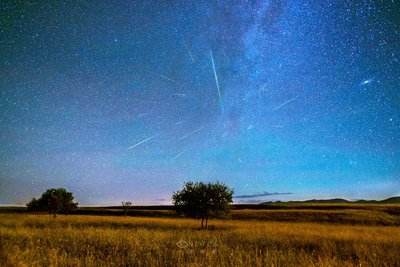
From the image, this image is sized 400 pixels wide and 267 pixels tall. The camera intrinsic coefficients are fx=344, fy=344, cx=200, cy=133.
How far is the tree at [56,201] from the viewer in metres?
63.6

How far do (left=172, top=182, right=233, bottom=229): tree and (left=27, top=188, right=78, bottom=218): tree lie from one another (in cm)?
3214

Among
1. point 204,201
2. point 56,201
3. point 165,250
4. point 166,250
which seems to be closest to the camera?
point 166,250

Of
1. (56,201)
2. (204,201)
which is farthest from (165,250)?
(56,201)

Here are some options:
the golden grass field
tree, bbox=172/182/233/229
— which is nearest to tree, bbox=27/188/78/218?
tree, bbox=172/182/233/229

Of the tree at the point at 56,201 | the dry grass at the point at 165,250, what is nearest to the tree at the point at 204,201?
the dry grass at the point at 165,250

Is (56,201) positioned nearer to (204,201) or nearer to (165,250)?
(204,201)

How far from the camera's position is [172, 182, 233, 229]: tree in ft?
132

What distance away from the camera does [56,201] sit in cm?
6350

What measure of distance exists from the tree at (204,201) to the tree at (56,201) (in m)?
32.1

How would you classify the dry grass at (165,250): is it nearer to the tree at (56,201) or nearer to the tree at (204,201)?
the tree at (204,201)

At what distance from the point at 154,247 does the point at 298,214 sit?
4901 centimetres

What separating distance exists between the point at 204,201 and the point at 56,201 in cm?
3603

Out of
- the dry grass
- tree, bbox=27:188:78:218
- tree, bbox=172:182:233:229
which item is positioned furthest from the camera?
tree, bbox=27:188:78:218

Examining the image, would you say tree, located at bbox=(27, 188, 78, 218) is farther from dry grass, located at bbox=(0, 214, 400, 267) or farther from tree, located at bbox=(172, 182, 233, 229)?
dry grass, located at bbox=(0, 214, 400, 267)
